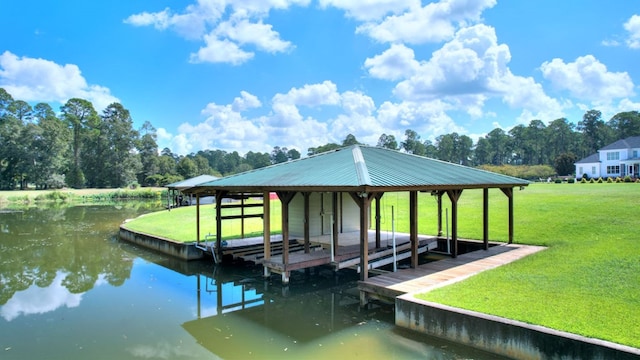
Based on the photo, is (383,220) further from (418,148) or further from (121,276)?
(418,148)

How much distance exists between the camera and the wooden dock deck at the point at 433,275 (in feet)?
24.5

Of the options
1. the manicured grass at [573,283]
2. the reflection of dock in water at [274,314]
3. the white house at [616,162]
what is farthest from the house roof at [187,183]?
the white house at [616,162]

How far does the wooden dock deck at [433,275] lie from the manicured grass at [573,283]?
1.26 feet

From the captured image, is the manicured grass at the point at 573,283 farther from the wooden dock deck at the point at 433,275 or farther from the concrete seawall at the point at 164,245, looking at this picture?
the concrete seawall at the point at 164,245

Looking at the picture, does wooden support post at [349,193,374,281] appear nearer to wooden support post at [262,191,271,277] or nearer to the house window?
wooden support post at [262,191,271,277]

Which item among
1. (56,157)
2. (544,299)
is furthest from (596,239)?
(56,157)

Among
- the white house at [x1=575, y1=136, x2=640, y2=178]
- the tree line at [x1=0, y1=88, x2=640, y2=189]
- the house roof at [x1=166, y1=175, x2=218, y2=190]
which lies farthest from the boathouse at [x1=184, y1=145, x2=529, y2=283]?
the tree line at [x1=0, y1=88, x2=640, y2=189]

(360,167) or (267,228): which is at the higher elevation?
(360,167)

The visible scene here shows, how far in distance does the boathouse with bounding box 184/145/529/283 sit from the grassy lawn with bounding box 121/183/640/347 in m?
1.79

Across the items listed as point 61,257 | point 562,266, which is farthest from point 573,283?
point 61,257

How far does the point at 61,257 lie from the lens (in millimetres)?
13562

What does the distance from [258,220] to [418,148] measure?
67.8 m

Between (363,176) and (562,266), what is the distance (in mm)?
4841

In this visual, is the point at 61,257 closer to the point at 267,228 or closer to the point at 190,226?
the point at 190,226
